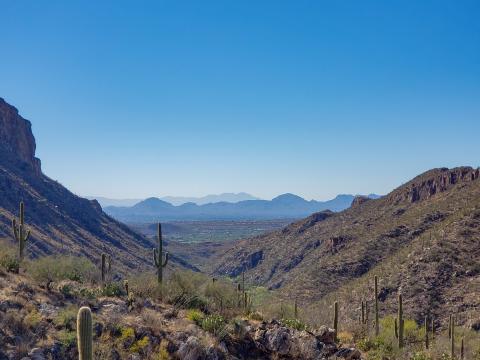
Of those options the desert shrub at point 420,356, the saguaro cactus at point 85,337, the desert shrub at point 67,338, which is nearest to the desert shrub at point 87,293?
the desert shrub at point 67,338

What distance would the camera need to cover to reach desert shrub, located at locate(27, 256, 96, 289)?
58.2ft

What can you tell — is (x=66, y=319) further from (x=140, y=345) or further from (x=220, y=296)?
(x=220, y=296)

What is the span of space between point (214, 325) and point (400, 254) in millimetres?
33620

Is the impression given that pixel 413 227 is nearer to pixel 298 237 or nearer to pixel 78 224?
pixel 298 237

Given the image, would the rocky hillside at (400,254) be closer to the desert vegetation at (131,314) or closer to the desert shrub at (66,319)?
the desert vegetation at (131,314)

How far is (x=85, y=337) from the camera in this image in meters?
5.89

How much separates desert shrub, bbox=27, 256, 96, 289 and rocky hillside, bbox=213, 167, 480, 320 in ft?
49.9

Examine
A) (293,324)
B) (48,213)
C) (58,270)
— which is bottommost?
(293,324)

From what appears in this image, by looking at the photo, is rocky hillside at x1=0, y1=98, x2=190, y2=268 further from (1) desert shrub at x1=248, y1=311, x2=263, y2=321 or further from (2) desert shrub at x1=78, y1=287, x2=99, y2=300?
(1) desert shrub at x1=248, y1=311, x2=263, y2=321

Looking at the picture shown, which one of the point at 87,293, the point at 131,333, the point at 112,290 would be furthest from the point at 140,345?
the point at 112,290

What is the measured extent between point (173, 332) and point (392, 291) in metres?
29.0

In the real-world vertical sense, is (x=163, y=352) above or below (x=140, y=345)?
below

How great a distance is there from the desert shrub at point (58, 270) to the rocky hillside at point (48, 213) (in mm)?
27968

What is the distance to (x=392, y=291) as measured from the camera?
40.4 m
